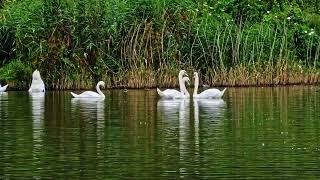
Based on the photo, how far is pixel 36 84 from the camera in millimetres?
33938

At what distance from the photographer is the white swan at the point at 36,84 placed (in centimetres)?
3372

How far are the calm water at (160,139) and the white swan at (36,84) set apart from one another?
4.91 meters

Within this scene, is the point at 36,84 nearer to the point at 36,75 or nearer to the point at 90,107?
the point at 36,75

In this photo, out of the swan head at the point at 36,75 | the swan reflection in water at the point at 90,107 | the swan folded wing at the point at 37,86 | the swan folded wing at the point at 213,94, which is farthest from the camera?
the swan head at the point at 36,75

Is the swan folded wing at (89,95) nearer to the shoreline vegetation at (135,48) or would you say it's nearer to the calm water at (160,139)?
the calm water at (160,139)

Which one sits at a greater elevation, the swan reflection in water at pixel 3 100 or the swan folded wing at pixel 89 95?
the swan folded wing at pixel 89 95

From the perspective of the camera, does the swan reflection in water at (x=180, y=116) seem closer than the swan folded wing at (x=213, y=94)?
Yes

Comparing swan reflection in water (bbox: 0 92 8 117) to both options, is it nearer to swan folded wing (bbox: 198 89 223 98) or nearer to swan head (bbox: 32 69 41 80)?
swan head (bbox: 32 69 41 80)

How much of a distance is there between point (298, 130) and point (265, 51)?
18031 mm

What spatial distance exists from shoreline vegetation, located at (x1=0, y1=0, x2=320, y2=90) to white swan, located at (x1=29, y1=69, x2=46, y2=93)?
132 cm

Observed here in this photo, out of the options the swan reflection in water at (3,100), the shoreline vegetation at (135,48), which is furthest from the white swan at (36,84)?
the shoreline vegetation at (135,48)

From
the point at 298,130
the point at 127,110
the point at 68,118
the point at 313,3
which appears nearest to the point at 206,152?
the point at 298,130

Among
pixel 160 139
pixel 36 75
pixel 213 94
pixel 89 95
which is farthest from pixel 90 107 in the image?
pixel 160 139

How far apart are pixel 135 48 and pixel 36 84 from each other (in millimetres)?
3990
